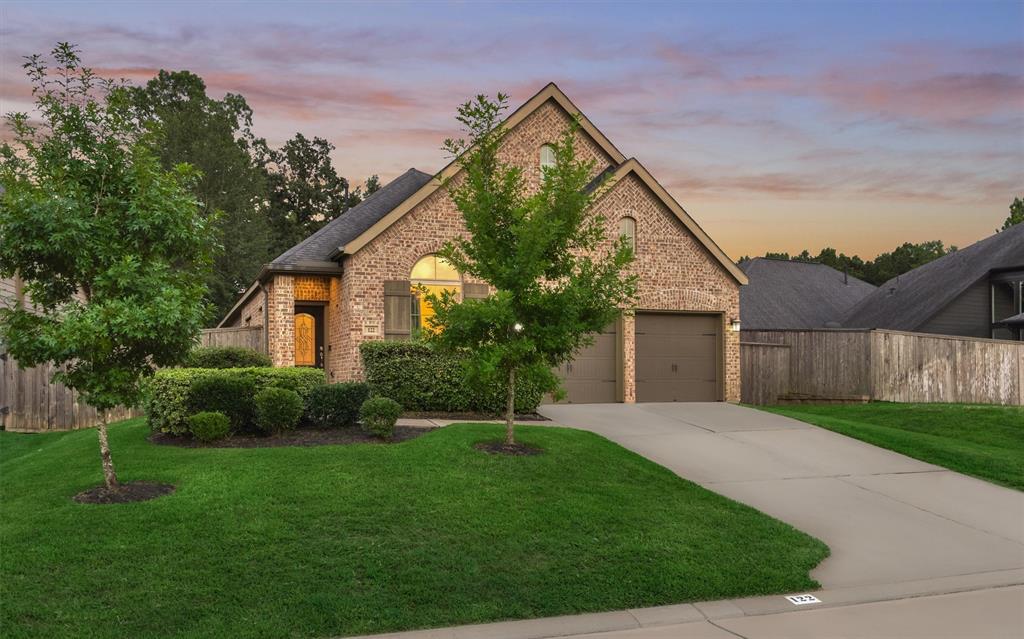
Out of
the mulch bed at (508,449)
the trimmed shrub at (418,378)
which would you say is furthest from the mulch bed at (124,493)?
the trimmed shrub at (418,378)

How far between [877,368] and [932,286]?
37.7ft

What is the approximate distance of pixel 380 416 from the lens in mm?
11445

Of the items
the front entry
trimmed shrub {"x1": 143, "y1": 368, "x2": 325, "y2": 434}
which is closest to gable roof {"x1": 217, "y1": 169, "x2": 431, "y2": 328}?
the front entry

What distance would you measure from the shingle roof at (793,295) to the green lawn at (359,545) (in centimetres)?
2263

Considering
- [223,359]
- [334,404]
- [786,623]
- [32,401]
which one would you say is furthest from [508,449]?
[32,401]

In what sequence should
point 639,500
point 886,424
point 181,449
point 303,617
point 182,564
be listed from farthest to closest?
point 886,424
point 181,449
point 639,500
point 182,564
point 303,617

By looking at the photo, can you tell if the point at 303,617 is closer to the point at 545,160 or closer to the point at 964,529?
the point at 964,529

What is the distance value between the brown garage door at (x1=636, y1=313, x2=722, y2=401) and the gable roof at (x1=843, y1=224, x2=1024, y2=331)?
12.3 m

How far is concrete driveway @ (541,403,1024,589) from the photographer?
8.05m

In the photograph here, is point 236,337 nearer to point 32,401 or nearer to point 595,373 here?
point 32,401

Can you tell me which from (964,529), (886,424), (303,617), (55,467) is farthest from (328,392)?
(886,424)

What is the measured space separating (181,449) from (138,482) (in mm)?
1828

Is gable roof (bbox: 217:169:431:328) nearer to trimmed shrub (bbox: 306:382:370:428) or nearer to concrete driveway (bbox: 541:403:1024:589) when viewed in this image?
trimmed shrub (bbox: 306:382:370:428)

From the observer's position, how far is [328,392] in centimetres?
1249
